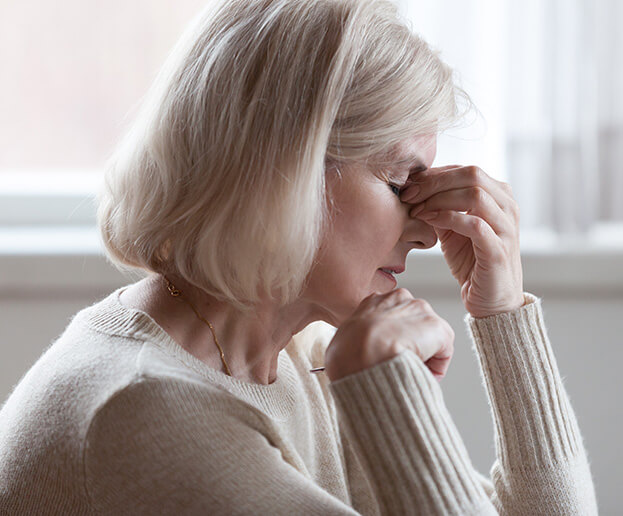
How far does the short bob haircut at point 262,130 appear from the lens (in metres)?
0.93

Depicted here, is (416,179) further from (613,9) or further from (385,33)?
(613,9)

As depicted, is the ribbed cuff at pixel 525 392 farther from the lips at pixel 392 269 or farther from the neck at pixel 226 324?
the neck at pixel 226 324

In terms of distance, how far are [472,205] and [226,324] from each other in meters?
0.41

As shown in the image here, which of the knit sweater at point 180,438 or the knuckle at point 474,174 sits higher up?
the knuckle at point 474,174

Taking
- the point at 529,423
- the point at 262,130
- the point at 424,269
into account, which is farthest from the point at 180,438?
the point at 424,269

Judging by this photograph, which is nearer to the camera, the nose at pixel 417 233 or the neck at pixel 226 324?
the neck at pixel 226 324

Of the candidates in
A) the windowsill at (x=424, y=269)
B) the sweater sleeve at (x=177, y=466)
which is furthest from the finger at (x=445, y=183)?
Result: the windowsill at (x=424, y=269)

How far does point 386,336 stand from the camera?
892 millimetres

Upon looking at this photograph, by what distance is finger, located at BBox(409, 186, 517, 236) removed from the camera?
109 cm

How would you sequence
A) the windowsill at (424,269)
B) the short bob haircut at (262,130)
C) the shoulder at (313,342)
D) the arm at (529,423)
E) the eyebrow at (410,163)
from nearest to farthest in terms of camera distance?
1. the short bob haircut at (262,130)
2. the eyebrow at (410,163)
3. the arm at (529,423)
4. the shoulder at (313,342)
5. the windowsill at (424,269)

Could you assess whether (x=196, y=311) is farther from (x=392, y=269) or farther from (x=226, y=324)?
(x=392, y=269)

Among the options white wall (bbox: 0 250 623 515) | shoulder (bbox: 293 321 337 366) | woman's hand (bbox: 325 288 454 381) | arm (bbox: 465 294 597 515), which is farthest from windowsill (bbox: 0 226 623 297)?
woman's hand (bbox: 325 288 454 381)

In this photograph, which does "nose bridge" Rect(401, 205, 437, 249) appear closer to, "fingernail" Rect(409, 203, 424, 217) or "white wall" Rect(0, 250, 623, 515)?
"fingernail" Rect(409, 203, 424, 217)

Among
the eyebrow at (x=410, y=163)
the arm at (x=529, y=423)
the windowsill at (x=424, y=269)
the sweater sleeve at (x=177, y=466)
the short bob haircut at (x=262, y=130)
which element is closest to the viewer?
the sweater sleeve at (x=177, y=466)
